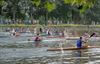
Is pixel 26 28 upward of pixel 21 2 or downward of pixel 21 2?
downward

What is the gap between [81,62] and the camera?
84.4ft

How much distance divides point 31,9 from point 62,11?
1093cm

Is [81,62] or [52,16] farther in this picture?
[52,16]

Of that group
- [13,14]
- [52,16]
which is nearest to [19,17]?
[13,14]

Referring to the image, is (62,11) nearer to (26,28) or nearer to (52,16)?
(52,16)

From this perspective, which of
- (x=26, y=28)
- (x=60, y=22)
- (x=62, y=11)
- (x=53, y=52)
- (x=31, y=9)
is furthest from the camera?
(x=60, y=22)

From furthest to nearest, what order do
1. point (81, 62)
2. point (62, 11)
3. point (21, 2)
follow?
point (62, 11), point (21, 2), point (81, 62)

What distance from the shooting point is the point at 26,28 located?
7544 cm

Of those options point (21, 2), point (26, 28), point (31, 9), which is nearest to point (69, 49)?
point (26, 28)

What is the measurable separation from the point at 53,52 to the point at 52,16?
67414 mm

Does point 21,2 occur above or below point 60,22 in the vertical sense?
above

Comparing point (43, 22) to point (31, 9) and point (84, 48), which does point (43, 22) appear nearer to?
point (31, 9)

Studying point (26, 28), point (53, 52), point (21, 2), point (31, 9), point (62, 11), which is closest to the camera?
point (53, 52)

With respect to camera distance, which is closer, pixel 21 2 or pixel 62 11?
pixel 21 2
